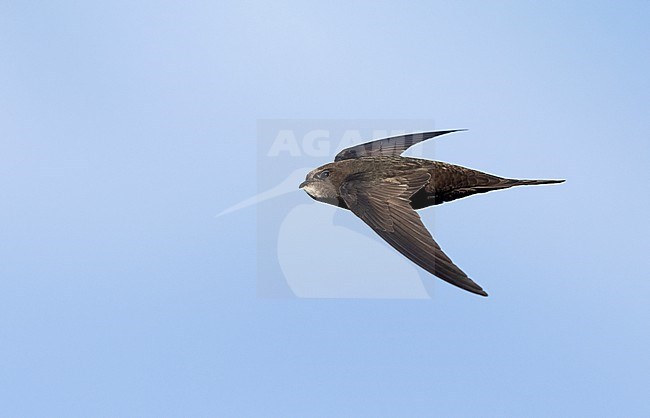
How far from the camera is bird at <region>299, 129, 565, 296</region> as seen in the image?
902 cm

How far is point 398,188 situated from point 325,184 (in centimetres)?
131

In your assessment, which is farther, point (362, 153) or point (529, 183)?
point (362, 153)

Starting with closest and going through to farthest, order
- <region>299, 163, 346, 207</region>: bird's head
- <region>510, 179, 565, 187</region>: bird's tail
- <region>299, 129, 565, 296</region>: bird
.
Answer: <region>299, 129, 565, 296</region>: bird → <region>510, 179, 565, 187</region>: bird's tail → <region>299, 163, 346, 207</region>: bird's head

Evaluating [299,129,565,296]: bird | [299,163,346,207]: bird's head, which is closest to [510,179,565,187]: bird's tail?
[299,129,565,296]: bird

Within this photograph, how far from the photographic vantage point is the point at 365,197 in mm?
9984

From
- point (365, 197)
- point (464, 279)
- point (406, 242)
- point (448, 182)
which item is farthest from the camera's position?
point (448, 182)

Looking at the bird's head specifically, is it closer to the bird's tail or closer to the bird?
the bird

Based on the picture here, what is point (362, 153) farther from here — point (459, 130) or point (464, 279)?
point (464, 279)

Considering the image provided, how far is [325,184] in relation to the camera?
11.1m

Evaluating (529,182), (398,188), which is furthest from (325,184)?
(529,182)

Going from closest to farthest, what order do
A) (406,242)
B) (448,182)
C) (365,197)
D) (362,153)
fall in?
1. (406,242)
2. (365,197)
3. (448,182)
4. (362,153)

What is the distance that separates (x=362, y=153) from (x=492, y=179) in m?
2.11

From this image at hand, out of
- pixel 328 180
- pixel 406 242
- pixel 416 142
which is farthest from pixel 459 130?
pixel 406 242

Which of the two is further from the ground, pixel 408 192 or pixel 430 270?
pixel 408 192
